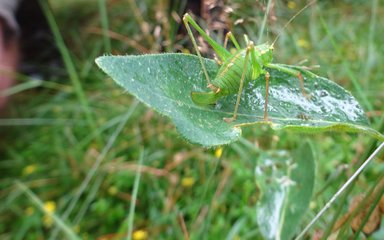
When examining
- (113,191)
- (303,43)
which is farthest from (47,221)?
(303,43)

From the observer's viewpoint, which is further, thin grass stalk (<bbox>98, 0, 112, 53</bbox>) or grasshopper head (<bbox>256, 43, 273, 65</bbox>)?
thin grass stalk (<bbox>98, 0, 112, 53</bbox>)

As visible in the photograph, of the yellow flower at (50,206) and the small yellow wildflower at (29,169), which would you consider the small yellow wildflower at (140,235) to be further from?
the small yellow wildflower at (29,169)

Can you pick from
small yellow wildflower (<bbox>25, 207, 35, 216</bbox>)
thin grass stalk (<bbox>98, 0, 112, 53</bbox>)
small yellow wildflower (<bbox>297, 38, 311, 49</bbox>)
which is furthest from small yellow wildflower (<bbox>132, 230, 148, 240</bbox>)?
small yellow wildflower (<bbox>297, 38, 311, 49</bbox>)

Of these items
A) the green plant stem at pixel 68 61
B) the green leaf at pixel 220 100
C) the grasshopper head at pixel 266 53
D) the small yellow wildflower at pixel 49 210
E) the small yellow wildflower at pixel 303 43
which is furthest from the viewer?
the small yellow wildflower at pixel 303 43

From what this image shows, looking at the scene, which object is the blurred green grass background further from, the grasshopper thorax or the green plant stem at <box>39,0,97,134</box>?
the grasshopper thorax

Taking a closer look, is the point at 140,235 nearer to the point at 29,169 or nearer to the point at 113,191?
the point at 113,191

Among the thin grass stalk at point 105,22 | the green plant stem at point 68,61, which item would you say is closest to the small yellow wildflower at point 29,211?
the green plant stem at point 68,61
